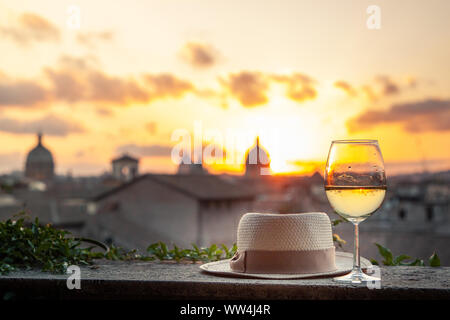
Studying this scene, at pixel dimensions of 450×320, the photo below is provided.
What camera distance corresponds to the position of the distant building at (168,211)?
28.6m

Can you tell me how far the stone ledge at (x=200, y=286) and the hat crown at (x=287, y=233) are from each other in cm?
9

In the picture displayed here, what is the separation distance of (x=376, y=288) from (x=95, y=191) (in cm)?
4534

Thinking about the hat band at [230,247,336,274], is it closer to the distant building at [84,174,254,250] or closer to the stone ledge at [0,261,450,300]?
the stone ledge at [0,261,450,300]

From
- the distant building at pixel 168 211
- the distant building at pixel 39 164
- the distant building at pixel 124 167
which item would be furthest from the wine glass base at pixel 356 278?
the distant building at pixel 39 164

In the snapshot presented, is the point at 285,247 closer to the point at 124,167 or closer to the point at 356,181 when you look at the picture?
the point at 356,181

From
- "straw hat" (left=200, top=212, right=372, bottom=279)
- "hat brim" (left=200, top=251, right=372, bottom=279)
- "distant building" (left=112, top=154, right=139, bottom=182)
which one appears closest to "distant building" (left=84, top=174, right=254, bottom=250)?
"distant building" (left=112, top=154, right=139, bottom=182)

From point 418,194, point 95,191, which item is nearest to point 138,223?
point 95,191

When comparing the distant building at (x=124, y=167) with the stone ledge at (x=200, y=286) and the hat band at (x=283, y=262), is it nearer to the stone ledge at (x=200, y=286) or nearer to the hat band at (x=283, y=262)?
the stone ledge at (x=200, y=286)

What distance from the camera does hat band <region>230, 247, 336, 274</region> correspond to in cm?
131

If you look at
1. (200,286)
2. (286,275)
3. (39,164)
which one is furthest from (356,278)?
(39,164)

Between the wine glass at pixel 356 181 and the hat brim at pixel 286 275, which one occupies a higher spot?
the wine glass at pixel 356 181

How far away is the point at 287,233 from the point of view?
1320mm
